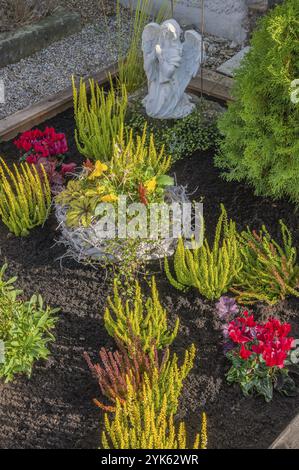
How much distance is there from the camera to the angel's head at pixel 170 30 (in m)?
4.69

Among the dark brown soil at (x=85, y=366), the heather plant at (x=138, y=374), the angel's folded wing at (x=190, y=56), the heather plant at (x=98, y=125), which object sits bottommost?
the dark brown soil at (x=85, y=366)

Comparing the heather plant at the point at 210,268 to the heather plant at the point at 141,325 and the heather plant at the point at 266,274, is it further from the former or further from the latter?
the heather plant at the point at 141,325

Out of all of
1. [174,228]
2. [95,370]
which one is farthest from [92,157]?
[95,370]

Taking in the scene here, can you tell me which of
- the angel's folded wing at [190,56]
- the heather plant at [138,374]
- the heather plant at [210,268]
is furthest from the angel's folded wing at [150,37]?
the heather plant at [138,374]

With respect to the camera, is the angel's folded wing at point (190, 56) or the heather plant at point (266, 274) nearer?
the heather plant at point (266, 274)

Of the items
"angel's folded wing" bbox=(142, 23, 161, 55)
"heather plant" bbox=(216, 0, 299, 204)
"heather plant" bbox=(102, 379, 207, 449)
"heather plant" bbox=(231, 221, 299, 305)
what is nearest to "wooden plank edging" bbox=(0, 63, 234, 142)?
"angel's folded wing" bbox=(142, 23, 161, 55)

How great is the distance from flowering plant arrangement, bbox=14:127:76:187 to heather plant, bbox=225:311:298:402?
1.76 metres

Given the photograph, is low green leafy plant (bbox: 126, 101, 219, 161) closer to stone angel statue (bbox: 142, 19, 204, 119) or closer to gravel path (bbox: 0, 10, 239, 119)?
stone angel statue (bbox: 142, 19, 204, 119)

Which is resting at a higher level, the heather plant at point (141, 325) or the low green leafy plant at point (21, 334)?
the heather plant at point (141, 325)

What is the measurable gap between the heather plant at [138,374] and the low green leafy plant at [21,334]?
0.36m

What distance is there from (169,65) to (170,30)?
0.24 m

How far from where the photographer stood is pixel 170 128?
5.18 metres

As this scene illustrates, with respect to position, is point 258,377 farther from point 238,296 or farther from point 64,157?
point 64,157

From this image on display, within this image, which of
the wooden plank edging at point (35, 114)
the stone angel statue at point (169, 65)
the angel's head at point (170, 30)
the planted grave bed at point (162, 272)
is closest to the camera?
the planted grave bed at point (162, 272)
